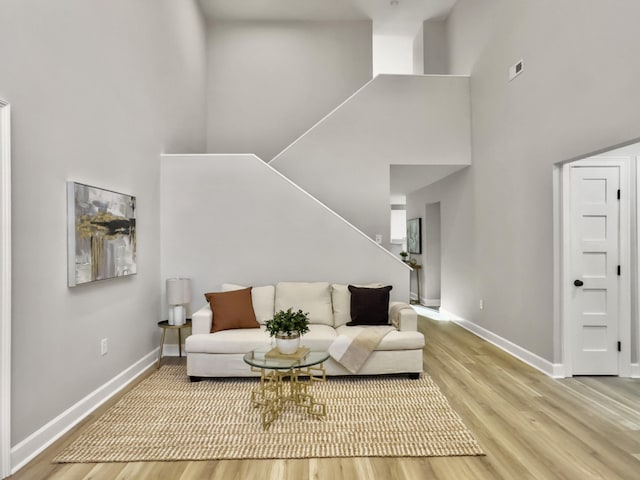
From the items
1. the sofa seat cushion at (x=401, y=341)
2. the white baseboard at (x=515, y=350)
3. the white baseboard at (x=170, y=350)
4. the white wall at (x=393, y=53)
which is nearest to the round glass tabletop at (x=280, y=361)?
the sofa seat cushion at (x=401, y=341)

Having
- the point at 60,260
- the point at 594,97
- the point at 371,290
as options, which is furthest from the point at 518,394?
the point at 60,260

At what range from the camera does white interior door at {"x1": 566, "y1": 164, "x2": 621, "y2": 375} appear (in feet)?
12.7

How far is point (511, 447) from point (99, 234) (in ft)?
11.2

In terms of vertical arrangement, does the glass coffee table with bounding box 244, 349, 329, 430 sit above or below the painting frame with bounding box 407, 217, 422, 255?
below

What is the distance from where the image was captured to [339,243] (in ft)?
15.9

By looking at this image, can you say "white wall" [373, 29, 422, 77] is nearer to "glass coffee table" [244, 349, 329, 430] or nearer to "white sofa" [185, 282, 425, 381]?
"white sofa" [185, 282, 425, 381]

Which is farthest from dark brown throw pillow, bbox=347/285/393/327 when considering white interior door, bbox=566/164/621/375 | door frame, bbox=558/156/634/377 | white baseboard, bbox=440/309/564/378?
white interior door, bbox=566/164/621/375

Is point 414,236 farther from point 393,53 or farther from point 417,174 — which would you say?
point 393,53

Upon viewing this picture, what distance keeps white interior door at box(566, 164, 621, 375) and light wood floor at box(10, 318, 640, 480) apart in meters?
0.25

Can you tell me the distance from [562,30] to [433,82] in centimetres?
223

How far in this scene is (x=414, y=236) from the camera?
912cm

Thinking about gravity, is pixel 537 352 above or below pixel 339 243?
below

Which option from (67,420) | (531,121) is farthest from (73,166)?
(531,121)

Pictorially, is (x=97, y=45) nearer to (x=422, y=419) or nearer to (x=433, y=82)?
(x=422, y=419)
